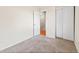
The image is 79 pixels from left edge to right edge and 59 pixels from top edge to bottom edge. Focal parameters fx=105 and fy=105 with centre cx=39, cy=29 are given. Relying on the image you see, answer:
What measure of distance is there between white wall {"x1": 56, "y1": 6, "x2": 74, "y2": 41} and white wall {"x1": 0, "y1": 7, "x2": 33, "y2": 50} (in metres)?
0.50

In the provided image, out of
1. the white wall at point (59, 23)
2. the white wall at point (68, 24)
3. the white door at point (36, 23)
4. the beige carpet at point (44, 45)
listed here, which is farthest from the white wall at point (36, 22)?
the white wall at point (68, 24)

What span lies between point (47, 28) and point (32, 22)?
0.31 meters

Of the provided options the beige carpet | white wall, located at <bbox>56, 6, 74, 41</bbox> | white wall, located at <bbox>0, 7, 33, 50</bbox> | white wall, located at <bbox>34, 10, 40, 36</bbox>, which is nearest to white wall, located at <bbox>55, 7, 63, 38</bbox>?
white wall, located at <bbox>56, 6, 74, 41</bbox>

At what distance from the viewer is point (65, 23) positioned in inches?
74.4

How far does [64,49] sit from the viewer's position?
1.78 m

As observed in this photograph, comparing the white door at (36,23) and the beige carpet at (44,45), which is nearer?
the beige carpet at (44,45)

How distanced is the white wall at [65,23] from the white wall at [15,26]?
0.50 m

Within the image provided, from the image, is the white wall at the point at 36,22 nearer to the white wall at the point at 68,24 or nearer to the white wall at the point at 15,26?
the white wall at the point at 15,26

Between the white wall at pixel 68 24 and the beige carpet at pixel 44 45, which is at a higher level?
the white wall at pixel 68 24

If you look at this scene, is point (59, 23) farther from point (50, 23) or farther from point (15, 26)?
point (15, 26)

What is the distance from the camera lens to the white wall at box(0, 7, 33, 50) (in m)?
1.94

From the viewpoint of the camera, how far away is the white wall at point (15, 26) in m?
1.94

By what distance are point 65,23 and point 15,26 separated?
0.92 metres
